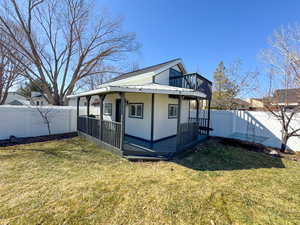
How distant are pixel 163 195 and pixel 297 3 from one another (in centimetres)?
1027

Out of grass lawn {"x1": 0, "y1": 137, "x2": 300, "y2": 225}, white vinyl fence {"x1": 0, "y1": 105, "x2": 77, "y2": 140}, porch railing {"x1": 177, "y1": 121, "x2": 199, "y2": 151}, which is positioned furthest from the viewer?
white vinyl fence {"x1": 0, "y1": 105, "x2": 77, "y2": 140}

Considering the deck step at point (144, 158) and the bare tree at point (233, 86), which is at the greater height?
the bare tree at point (233, 86)

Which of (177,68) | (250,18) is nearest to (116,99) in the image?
(177,68)

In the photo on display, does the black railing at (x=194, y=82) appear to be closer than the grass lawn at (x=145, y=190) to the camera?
No

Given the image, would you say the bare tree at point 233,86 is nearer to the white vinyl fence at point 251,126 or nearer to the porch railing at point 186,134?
the white vinyl fence at point 251,126

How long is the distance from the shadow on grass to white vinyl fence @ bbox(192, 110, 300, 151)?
216 cm

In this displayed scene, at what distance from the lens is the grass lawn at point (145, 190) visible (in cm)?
244

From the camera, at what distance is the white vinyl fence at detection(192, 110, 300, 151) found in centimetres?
732

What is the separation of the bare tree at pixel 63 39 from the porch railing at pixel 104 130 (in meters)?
10.4

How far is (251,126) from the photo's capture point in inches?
334

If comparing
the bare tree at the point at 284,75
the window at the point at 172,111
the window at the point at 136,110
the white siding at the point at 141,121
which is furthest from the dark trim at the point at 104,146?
the bare tree at the point at 284,75

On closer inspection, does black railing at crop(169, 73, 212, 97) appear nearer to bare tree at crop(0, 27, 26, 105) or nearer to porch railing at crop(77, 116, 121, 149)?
porch railing at crop(77, 116, 121, 149)

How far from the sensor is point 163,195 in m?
3.07

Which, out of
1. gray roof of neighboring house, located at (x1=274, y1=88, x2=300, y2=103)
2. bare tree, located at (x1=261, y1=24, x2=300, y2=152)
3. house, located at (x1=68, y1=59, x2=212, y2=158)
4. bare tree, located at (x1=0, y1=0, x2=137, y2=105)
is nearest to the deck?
house, located at (x1=68, y1=59, x2=212, y2=158)
